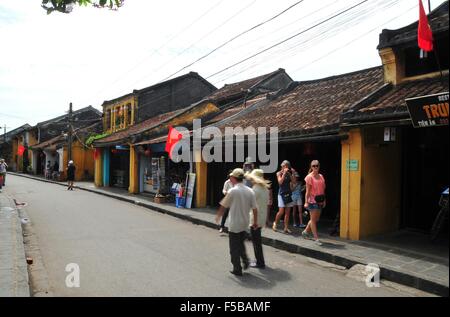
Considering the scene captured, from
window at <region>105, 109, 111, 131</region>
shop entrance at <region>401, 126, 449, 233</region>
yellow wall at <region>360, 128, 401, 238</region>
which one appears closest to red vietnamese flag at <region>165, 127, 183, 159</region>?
yellow wall at <region>360, 128, 401, 238</region>

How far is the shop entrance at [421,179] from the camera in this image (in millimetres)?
9438

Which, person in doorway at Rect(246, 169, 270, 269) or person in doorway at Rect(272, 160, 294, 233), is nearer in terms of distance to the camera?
person in doorway at Rect(246, 169, 270, 269)

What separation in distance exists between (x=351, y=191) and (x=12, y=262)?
22.5 feet

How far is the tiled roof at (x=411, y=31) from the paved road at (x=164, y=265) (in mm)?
5203

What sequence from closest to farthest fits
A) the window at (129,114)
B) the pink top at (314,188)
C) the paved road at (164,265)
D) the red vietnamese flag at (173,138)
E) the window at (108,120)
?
the paved road at (164,265), the pink top at (314,188), the red vietnamese flag at (173,138), the window at (129,114), the window at (108,120)

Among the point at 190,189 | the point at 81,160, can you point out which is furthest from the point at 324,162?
the point at 81,160

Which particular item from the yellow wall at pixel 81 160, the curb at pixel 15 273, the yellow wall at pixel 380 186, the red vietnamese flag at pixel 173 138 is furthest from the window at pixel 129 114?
the yellow wall at pixel 380 186

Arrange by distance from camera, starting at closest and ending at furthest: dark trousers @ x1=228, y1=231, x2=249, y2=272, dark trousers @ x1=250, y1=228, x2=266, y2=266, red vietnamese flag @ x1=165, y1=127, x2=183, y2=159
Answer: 1. dark trousers @ x1=228, y1=231, x2=249, y2=272
2. dark trousers @ x1=250, y1=228, x2=266, y2=266
3. red vietnamese flag @ x1=165, y1=127, x2=183, y2=159

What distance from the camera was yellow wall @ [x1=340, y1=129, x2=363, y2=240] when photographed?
29.8 feet

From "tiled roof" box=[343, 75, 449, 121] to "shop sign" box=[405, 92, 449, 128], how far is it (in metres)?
0.40

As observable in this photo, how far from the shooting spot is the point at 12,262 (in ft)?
22.6

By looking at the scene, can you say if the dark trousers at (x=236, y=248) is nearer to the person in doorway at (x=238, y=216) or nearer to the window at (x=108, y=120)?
the person in doorway at (x=238, y=216)

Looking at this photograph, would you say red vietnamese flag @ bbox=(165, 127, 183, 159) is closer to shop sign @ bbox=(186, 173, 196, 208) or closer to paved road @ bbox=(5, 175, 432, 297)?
shop sign @ bbox=(186, 173, 196, 208)

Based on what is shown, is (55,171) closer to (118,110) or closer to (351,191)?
(118,110)
